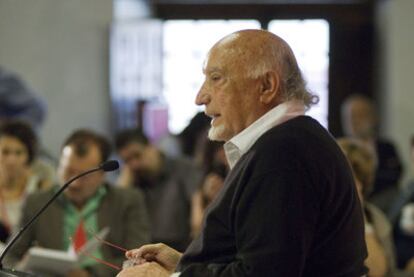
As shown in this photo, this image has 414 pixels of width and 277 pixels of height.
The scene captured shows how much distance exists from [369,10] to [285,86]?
8.28 meters

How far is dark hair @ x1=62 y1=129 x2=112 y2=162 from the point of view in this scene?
5203mm

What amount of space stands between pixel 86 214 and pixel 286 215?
8.82 feet

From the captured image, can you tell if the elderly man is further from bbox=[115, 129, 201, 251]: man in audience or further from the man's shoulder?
bbox=[115, 129, 201, 251]: man in audience

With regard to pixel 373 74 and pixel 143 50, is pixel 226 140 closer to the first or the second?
pixel 143 50

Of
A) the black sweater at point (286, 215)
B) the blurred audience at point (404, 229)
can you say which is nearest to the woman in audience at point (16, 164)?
the blurred audience at point (404, 229)

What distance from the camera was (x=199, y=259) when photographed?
8.59ft

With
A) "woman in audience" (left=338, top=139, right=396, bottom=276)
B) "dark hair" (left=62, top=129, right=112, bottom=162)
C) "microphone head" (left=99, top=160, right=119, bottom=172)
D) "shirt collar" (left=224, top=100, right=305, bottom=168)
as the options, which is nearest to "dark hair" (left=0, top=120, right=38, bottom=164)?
"dark hair" (left=62, top=129, right=112, bottom=162)

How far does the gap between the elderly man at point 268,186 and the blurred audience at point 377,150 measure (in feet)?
14.5

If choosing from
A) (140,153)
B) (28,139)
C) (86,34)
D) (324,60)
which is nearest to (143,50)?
(86,34)

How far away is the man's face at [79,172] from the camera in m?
5.05

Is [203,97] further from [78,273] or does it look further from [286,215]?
[78,273]

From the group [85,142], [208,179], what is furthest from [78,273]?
[208,179]

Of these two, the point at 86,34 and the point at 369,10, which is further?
the point at 369,10

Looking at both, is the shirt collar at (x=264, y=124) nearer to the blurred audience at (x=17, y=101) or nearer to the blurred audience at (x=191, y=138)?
the blurred audience at (x=191, y=138)
